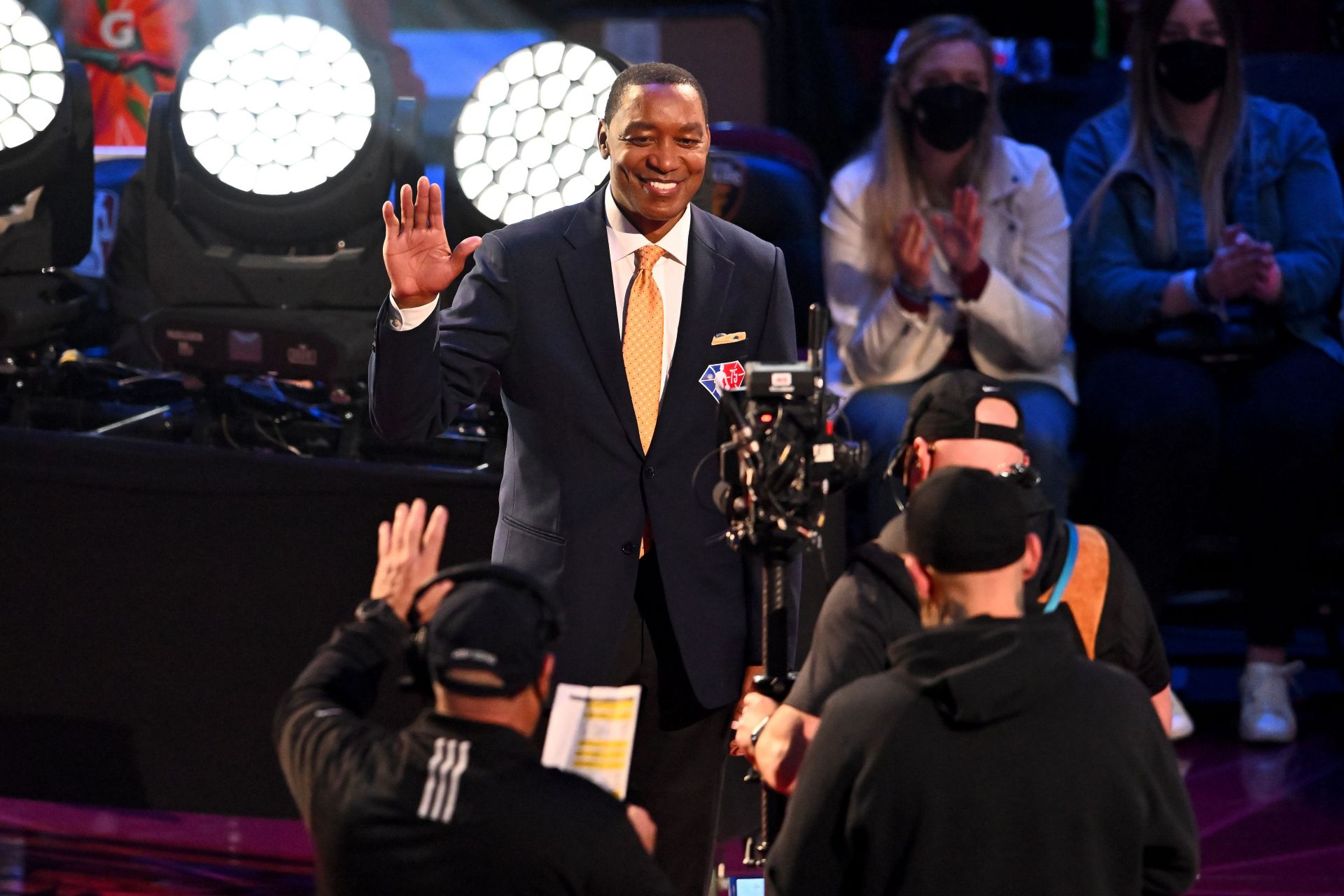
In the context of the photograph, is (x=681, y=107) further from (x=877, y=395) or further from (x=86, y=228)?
(x=86, y=228)

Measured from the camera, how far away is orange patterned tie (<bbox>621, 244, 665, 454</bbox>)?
2410 mm

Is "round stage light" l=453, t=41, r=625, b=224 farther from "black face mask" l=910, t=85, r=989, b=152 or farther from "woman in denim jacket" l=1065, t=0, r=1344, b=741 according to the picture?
"woman in denim jacket" l=1065, t=0, r=1344, b=741

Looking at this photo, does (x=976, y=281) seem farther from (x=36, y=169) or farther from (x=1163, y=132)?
(x=36, y=169)

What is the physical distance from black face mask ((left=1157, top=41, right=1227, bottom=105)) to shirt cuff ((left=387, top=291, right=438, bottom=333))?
8.63 ft

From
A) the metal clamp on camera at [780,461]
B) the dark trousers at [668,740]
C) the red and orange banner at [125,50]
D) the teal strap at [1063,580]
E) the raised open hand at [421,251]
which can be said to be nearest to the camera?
the metal clamp on camera at [780,461]

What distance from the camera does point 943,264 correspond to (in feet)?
13.6

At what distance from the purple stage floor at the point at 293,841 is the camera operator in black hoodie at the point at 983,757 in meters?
1.69

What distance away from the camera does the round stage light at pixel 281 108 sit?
3.59 meters

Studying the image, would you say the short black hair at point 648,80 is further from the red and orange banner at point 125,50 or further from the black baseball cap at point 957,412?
the red and orange banner at point 125,50

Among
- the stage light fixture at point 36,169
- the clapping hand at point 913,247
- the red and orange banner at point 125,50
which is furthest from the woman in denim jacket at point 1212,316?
the red and orange banner at point 125,50

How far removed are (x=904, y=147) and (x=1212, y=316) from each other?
884mm

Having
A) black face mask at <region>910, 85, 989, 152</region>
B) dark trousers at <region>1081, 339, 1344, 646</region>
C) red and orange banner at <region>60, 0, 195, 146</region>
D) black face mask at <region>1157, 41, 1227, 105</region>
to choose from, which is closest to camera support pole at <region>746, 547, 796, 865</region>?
dark trousers at <region>1081, 339, 1344, 646</region>

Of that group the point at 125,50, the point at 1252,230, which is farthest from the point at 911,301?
the point at 125,50

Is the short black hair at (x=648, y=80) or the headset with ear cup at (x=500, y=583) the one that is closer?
the headset with ear cup at (x=500, y=583)
